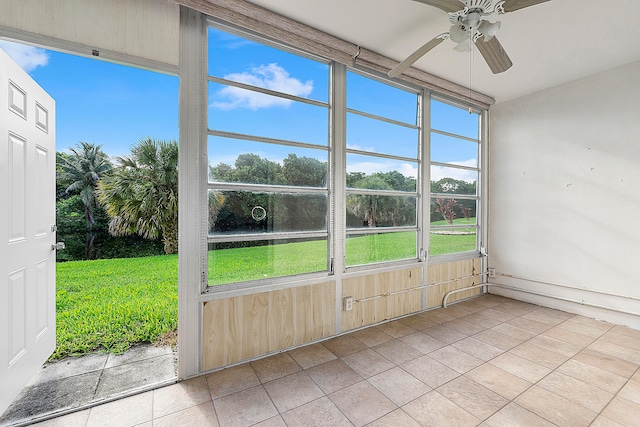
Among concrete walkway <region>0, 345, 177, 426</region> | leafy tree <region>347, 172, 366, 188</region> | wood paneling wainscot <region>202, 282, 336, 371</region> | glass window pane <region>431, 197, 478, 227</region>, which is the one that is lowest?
concrete walkway <region>0, 345, 177, 426</region>

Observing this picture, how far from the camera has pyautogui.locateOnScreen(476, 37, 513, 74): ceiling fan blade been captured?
6.12ft

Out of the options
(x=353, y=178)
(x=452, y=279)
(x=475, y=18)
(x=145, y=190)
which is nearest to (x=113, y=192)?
(x=145, y=190)

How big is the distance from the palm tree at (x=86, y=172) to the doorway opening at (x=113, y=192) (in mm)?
19

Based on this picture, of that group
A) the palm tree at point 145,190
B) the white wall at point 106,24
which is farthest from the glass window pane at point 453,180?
the palm tree at point 145,190

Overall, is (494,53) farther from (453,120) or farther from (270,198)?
(270,198)

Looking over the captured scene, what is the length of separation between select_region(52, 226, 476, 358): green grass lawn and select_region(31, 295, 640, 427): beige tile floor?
747mm

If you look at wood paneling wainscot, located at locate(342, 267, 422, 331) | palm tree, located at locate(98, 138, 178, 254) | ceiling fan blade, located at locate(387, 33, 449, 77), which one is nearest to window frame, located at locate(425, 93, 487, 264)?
wood paneling wainscot, located at locate(342, 267, 422, 331)

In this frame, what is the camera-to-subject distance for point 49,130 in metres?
2.06

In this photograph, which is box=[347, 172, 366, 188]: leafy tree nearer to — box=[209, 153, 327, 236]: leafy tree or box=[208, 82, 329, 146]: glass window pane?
box=[209, 153, 327, 236]: leafy tree

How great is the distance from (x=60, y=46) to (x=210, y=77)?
0.85 m

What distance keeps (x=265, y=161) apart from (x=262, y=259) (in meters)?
0.84

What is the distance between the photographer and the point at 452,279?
142 inches

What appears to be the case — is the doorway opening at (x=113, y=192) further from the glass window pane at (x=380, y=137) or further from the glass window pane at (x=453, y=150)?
the glass window pane at (x=453, y=150)

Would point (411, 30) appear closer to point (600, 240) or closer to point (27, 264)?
point (600, 240)
